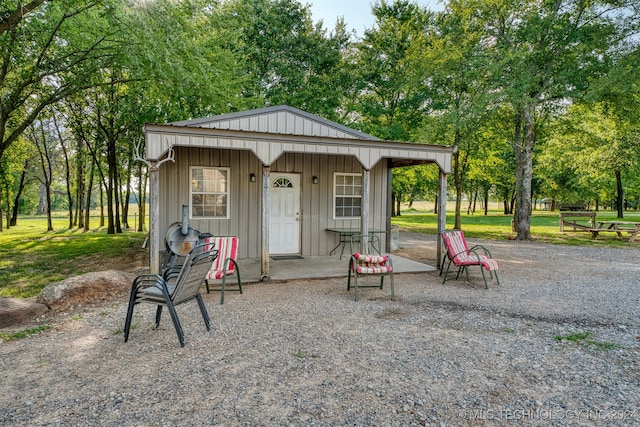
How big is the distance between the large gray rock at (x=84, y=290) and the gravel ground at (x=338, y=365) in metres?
0.28

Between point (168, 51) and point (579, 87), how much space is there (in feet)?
36.7

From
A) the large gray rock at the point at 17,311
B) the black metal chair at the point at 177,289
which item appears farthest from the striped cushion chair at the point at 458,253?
the large gray rock at the point at 17,311

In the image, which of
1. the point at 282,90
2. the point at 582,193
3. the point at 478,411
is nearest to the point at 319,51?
the point at 282,90

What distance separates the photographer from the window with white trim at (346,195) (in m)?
9.07

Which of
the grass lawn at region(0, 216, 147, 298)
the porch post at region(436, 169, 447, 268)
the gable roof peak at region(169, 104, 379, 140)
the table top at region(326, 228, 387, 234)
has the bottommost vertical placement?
the grass lawn at region(0, 216, 147, 298)

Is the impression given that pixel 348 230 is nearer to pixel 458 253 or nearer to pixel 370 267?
pixel 458 253

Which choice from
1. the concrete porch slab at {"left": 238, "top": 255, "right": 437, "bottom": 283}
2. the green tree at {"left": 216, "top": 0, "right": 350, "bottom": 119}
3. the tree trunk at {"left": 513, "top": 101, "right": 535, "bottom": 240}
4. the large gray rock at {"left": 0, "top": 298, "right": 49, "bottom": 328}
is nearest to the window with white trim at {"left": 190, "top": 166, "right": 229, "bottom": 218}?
the concrete porch slab at {"left": 238, "top": 255, "right": 437, "bottom": 283}

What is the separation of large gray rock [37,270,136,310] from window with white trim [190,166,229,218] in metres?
2.55

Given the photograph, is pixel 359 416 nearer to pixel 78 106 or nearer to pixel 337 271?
pixel 337 271

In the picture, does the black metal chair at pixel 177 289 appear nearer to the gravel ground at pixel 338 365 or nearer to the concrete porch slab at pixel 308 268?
the gravel ground at pixel 338 365

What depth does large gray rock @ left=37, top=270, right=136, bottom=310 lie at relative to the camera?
4.70m

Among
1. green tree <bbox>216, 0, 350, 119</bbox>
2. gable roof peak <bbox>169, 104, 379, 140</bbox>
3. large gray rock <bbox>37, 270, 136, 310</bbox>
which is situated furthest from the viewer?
green tree <bbox>216, 0, 350, 119</bbox>

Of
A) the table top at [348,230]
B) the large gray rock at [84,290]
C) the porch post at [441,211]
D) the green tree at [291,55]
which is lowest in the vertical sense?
the large gray rock at [84,290]

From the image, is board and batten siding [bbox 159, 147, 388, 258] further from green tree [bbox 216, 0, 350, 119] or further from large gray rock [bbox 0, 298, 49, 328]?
green tree [bbox 216, 0, 350, 119]
